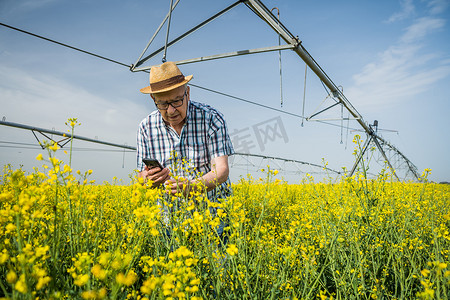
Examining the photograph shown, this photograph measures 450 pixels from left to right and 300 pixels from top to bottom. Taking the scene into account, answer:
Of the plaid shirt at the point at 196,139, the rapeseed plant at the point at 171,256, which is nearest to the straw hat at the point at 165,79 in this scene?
the plaid shirt at the point at 196,139

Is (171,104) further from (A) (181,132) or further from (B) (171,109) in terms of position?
(A) (181,132)

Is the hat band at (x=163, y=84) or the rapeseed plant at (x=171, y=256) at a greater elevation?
the hat band at (x=163, y=84)

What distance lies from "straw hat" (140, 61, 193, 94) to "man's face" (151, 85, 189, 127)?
0.05 metres

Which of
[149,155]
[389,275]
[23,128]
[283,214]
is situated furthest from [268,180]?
[23,128]

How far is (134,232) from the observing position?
0.98m

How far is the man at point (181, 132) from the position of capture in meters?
2.11

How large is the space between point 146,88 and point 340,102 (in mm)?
6349

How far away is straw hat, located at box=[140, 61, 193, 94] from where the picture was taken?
2.07 metres

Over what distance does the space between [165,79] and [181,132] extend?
0.48m

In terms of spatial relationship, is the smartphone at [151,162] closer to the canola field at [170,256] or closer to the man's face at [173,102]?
the canola field at [170,256]

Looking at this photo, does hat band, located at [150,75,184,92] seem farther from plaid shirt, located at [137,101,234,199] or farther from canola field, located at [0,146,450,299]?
canola field, located at [0,146,450,299]

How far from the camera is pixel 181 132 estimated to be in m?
2.27

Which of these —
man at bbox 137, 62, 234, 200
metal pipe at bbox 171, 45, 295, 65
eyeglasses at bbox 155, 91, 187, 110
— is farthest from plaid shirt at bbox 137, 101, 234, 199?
Result: metal pipe at bbox 171, 45, 295, 65

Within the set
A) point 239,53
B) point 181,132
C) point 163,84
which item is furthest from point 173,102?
point 239,53
